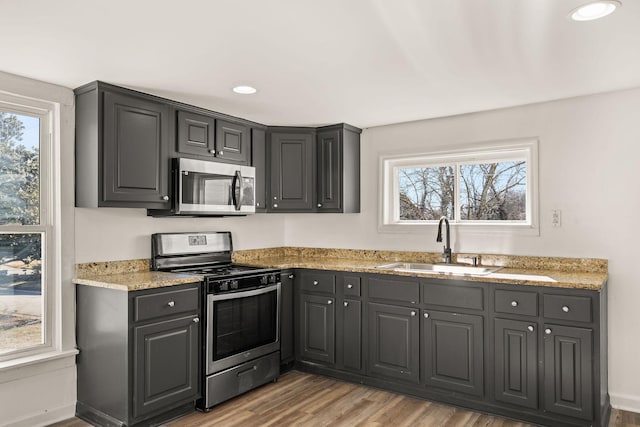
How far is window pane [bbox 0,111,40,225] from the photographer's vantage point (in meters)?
2.82

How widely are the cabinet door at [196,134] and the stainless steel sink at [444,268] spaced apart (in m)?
1.66

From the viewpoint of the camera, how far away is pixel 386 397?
338 centimetres

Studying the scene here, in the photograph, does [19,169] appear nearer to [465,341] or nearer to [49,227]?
[49,227]

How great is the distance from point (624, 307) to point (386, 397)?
1.75 metres

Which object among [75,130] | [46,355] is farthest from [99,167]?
[46,355]

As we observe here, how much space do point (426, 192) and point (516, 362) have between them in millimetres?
1670

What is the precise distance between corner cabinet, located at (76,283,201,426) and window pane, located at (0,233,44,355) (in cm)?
25

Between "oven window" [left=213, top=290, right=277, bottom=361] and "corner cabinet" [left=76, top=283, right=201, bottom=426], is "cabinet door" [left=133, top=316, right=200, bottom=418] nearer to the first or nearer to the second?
"corner cabinet" [left=76, top=283, right=201, bottom=426]

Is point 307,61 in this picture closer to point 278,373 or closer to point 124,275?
point 124,275

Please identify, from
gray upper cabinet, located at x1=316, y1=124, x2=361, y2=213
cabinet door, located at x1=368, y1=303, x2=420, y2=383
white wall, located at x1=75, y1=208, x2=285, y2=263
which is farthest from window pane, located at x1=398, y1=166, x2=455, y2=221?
white wall, located at x1=75, y1=208, x2=285, y2=263

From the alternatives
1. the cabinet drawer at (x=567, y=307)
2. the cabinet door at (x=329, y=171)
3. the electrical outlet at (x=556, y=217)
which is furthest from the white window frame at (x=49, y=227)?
the electrical outlet at (x=556, y=217)

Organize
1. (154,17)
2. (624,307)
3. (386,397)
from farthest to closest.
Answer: (386,397)
(624,307)
(154,17)

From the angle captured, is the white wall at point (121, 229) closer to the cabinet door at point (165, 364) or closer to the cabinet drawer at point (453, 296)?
the cabinet door at point (165, 364)

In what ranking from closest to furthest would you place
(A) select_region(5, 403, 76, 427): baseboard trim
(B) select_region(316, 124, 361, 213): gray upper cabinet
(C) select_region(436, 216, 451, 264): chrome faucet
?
(A) select_region(5, 403, 76, 427): baseboard trim → (C) select_region(436, 216, 451, 264): chrome faucet → (B) select_region(316, 124, 361, 213): gray upper cabinet
